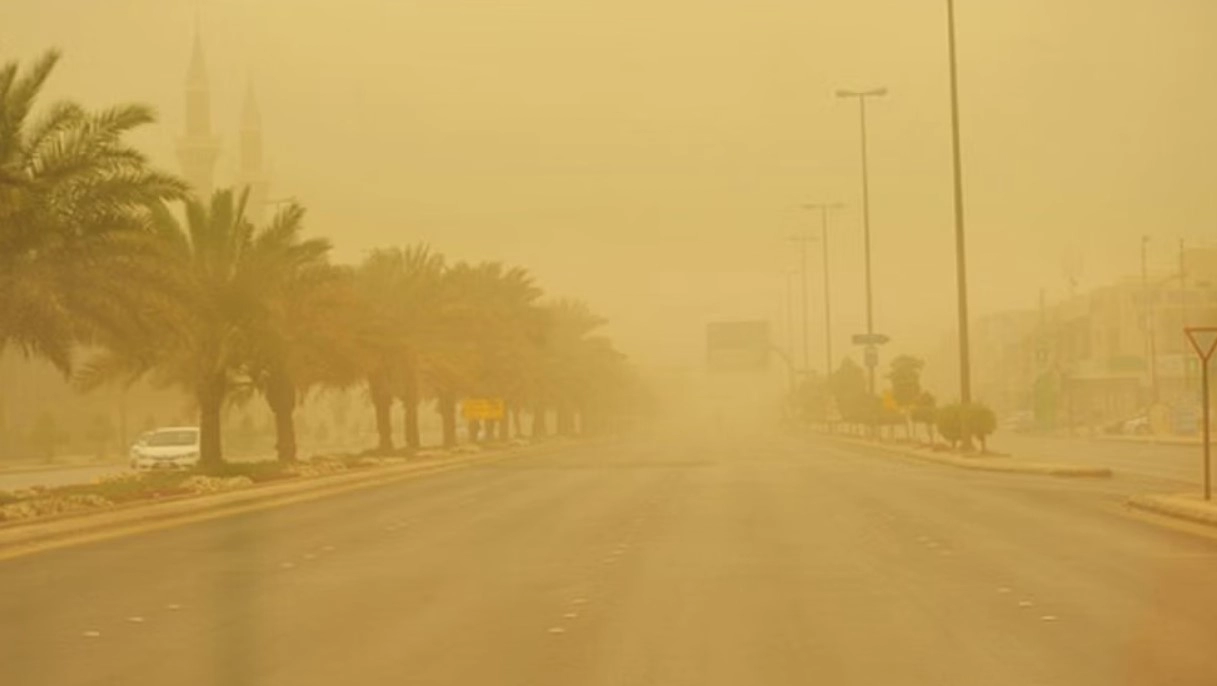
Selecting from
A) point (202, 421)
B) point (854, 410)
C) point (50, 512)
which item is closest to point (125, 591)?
point (50, 512)

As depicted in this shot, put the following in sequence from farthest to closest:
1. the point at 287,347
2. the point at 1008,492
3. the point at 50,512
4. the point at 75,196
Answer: the point at 287,347 → the point at 1008,492 → the point at 75,196 → the point at 50,512


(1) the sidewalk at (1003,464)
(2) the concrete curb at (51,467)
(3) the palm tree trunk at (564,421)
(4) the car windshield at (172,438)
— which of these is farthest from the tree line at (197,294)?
(3) the palm tree trunk at (564,421)

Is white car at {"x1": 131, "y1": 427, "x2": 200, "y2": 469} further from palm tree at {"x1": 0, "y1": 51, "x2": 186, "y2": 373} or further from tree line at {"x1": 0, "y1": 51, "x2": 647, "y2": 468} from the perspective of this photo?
palm tree at {"x1": 0, "y1": 51, "x2": 186, "y2": 373}

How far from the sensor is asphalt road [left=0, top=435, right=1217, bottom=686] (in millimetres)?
12617

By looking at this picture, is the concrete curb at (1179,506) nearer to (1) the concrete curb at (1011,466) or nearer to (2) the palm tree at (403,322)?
(1) the concrete curb at (1011,466)

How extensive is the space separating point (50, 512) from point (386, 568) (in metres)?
12.9

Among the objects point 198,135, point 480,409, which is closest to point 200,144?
point 198,135

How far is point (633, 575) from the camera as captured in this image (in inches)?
766

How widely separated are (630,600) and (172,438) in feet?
144

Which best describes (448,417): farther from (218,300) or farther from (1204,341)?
(1204,341)

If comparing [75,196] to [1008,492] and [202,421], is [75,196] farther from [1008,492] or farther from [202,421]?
[1008,492]

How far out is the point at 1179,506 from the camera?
28.8 meters

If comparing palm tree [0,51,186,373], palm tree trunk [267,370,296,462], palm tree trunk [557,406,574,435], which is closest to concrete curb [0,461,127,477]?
palm tree trunk [267,370,296,462]

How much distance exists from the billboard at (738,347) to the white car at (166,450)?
7877 centimetres
